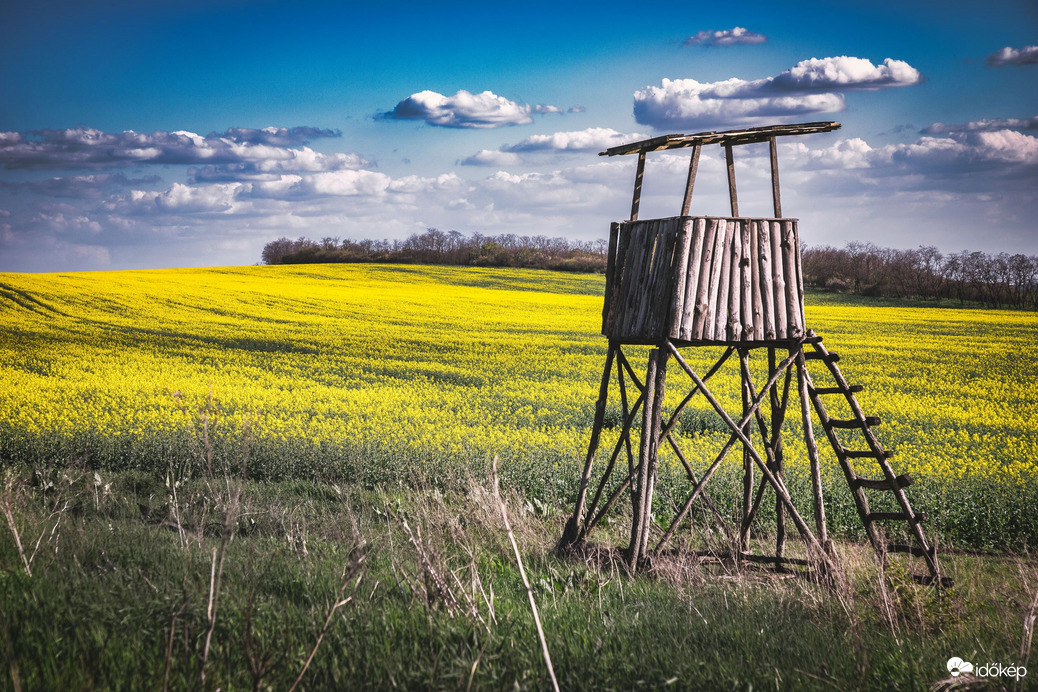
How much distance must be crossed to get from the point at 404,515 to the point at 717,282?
394 centimetres

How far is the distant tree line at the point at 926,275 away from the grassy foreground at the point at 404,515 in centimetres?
253

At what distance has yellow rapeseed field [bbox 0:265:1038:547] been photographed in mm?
11328

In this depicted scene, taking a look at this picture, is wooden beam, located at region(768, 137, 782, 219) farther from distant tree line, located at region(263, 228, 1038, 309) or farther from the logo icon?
distant tree line, located at region(263, 228, 1038, 309)

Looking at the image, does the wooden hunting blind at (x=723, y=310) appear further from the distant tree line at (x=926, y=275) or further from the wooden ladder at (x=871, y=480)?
the distant tree line at (x=926, y=275)

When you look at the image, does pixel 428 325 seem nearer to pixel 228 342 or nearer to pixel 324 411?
pixel 228 342

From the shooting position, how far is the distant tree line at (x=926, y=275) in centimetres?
2898

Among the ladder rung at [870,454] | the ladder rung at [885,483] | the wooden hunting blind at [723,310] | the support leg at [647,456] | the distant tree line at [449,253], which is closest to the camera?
the ladder rung at [885,483]

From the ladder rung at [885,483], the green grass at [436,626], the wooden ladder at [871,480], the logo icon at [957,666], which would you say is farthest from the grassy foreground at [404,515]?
the ladder rung at [885,483]

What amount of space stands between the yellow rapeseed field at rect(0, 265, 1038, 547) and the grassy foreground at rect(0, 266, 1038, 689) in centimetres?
10

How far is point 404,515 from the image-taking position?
728 cm

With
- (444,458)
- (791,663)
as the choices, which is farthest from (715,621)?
(444,458)

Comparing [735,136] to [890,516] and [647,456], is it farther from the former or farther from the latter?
[890,516]

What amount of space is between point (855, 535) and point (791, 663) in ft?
18.3

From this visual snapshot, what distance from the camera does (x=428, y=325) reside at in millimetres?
28422
